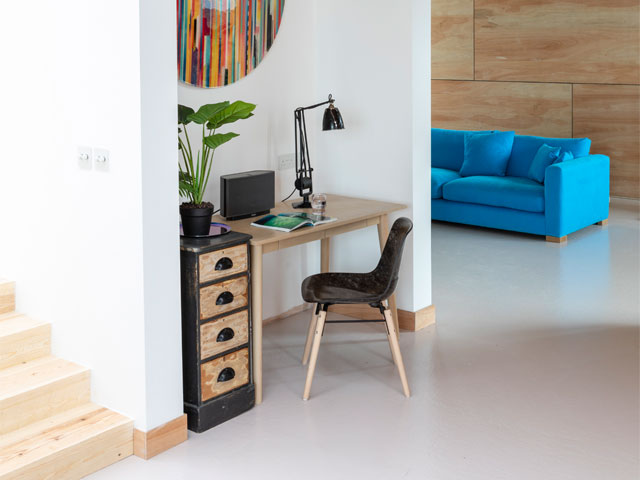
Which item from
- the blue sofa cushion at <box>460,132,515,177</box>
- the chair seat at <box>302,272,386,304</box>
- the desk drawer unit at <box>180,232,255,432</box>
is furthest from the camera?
the blue sofa cushion at <box>460,132,515,177</box>

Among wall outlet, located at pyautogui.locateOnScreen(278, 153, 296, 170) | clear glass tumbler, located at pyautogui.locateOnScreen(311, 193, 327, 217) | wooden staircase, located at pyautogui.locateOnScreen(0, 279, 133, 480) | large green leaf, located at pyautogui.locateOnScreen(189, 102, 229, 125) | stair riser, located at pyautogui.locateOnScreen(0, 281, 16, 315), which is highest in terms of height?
large green leaf, located at pyautogui.locateOnScreen(189, 102, 229, 125)

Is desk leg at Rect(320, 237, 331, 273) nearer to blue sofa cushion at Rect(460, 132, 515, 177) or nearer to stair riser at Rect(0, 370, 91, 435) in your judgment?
stair riser at Rect(0, 370, 91, 435)

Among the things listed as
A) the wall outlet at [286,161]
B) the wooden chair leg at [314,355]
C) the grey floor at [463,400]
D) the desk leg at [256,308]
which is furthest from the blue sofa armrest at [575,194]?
the desk leg at [256,308]

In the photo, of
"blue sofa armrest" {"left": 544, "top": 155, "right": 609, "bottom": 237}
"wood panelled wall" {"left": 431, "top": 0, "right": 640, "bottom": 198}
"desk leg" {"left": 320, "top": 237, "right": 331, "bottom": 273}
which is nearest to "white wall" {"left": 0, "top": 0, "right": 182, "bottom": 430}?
"desk leg" {"left": 320, "top": 237, "right": 331, "bottom": 273}

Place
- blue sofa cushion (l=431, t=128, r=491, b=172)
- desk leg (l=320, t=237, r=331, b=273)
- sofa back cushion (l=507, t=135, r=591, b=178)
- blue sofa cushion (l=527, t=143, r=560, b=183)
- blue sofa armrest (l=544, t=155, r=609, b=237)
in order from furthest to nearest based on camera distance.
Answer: blue sofa cushion (l=431, t=128, r=491, b=172)
sofa back cushion (l=507, t=135, r=591, b=178)
blue sofa cushion (l=527, t=143, r=560, b=183)
blue sofa armrest (l=544, t=155, r=609, b=237)
desk leg (l=320, t=237, r=331, b=273)

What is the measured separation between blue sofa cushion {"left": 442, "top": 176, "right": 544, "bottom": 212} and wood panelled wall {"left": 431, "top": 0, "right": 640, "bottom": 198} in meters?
1.56

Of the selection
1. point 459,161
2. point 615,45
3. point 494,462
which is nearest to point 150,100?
point 494,462

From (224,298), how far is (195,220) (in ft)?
1.14

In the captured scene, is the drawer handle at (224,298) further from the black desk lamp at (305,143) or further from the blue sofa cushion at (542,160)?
the blue sofa cushion at (542,160)

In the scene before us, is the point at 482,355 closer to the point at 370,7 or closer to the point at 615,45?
the point at 370,7

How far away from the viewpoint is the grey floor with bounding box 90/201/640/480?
3.22 meters

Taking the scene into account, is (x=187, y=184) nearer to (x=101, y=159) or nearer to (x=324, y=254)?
(x=101, y=159)

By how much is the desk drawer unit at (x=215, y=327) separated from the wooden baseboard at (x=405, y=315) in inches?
53.3

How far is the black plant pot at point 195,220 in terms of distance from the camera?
3539 mm
